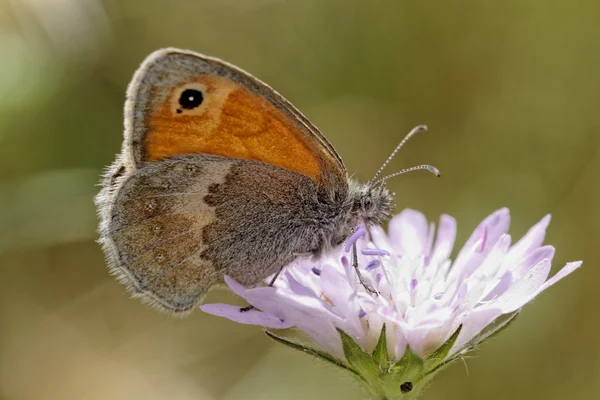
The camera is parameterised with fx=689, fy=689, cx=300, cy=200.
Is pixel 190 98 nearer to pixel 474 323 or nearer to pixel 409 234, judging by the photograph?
pixel 409 234

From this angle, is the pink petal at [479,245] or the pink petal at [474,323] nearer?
the pink petal at [474,323]

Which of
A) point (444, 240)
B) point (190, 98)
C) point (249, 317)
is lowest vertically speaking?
point (249, 317)

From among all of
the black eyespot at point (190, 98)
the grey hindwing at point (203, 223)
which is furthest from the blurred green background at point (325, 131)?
the black eyespot at point (190, 98)

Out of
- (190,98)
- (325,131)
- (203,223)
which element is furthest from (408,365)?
(325,131)

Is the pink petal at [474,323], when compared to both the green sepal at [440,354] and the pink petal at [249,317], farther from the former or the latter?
the pink petal at [249,317]

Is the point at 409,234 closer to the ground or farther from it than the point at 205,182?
farther from it

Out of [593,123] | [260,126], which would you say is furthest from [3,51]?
[593,123]
